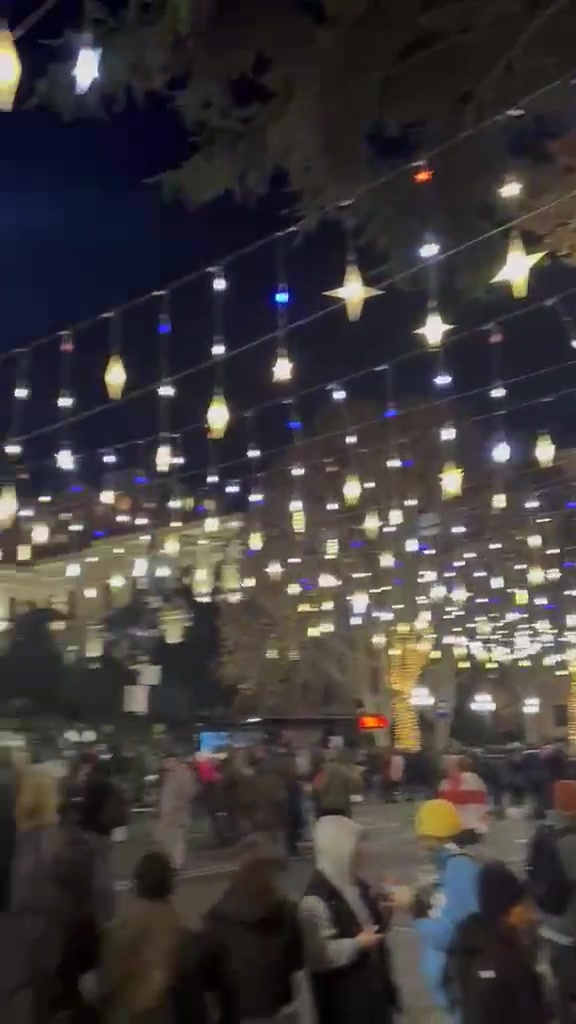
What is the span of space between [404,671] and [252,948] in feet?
76.5

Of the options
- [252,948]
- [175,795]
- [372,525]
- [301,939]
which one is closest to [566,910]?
[301,939]

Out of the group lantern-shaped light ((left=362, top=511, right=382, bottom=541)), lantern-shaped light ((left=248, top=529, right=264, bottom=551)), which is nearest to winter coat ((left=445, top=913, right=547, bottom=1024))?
lantern-shaped light ((left=362, top=511, right=382, bottom=541))

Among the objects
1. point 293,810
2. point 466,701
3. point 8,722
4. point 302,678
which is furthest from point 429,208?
point 466,701

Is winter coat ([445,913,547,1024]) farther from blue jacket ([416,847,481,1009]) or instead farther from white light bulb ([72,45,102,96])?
white light bulb ([72,45,102,96])

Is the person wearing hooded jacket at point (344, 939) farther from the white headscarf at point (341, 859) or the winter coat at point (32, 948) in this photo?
the winter coat at point (32, 948)

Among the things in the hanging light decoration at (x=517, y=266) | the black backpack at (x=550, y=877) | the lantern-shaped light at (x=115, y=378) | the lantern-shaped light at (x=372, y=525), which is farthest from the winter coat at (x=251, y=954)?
the lantern-shaped light at (x=372, y=525)

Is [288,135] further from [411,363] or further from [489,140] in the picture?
[411,363]

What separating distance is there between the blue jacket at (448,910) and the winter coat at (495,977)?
0.31 metres

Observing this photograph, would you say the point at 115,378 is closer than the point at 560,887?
No

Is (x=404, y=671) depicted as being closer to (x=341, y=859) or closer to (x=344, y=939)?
(x=341, y=859)

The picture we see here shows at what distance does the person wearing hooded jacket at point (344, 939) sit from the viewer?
3.95 metres

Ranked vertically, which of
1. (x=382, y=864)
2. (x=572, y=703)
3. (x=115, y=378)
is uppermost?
(x=115, y=378)

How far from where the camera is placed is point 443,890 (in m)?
4.29

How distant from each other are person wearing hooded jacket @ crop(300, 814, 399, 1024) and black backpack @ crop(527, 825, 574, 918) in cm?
107
